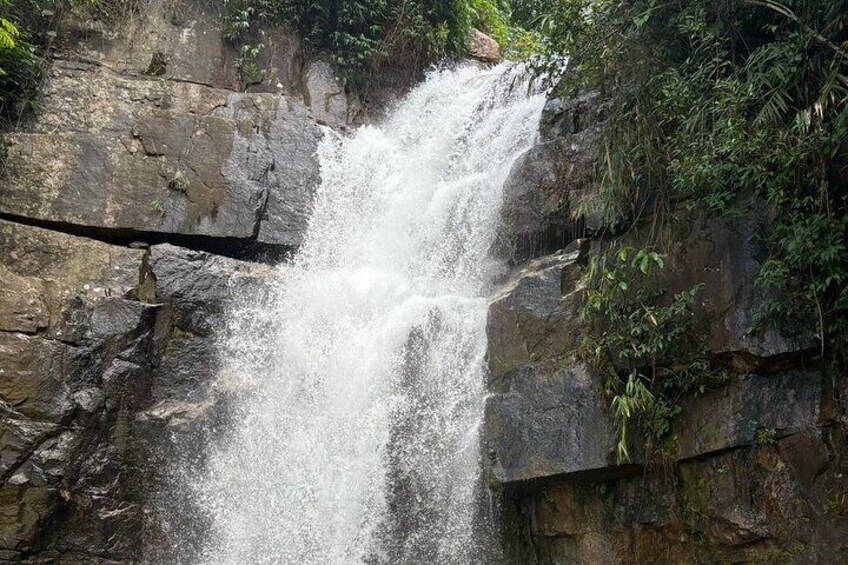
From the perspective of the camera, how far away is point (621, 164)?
7305 mm

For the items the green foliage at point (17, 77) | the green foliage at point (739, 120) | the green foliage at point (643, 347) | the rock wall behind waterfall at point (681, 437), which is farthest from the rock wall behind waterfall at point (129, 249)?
the green foliage at point (739, 120)

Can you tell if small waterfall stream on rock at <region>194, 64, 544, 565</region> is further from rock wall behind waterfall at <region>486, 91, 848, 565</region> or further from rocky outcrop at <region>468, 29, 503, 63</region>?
rocky outcrop at <region>468, 29, 503, 63</region>

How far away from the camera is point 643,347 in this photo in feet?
21.7

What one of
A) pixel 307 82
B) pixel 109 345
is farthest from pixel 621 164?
pixel 307 82

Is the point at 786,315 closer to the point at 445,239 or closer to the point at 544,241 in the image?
the point at 544,241

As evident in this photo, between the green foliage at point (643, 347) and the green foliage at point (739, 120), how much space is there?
692mm

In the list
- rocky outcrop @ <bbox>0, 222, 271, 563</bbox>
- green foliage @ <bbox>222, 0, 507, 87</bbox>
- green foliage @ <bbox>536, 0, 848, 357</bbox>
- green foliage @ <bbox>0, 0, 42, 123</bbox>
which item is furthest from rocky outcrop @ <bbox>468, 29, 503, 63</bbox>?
green foliage @ <bbox>0, 0, 42, 123</bbox>

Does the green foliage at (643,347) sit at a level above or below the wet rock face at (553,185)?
below

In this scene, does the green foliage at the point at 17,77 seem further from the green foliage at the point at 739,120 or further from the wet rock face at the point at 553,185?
the green foliage at the point at 739,120

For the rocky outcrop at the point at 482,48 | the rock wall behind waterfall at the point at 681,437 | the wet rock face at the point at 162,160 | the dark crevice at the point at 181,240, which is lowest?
the rock wall behind waterfall at the point at 681,437

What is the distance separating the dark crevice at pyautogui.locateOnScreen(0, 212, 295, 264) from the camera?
391 inches

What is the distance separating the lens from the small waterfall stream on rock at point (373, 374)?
7719 mm

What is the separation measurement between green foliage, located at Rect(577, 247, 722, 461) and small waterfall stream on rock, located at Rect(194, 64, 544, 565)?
1.59 metres

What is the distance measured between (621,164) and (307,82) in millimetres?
7220
